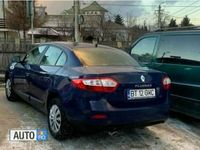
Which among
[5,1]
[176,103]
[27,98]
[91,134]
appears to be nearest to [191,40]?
[176,103]

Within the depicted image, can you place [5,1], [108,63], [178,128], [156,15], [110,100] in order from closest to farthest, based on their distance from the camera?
[110,100], [108,63], [178,128], [5,1], [156,15]

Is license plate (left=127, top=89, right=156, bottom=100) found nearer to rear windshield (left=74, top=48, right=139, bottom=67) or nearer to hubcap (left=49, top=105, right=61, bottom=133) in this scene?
rear windshield (left=74, top=48, right=139, bottom=67)

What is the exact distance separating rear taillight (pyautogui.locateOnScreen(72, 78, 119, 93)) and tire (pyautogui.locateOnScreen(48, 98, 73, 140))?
2.07 ft

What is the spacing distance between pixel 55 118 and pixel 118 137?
1047 mm

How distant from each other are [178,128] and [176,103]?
0.49m

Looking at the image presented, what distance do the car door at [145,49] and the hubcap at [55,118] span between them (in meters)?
2.47

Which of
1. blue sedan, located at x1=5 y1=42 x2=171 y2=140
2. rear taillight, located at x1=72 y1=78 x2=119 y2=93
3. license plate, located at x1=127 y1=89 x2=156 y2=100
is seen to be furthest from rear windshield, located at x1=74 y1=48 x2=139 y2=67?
license plate, located at x1=127 y1=89 x2=156 y2=100

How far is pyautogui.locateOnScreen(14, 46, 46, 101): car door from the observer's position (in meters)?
6.81

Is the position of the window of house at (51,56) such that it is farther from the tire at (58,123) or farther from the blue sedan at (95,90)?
the tire at (58,123)

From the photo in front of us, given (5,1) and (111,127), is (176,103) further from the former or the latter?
(5,1)

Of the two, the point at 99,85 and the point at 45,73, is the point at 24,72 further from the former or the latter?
the point at 99,85

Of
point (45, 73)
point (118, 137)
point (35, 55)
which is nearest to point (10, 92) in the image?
point (35, 55)

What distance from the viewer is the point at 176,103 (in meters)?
6.56

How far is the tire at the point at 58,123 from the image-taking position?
17.0 ft
